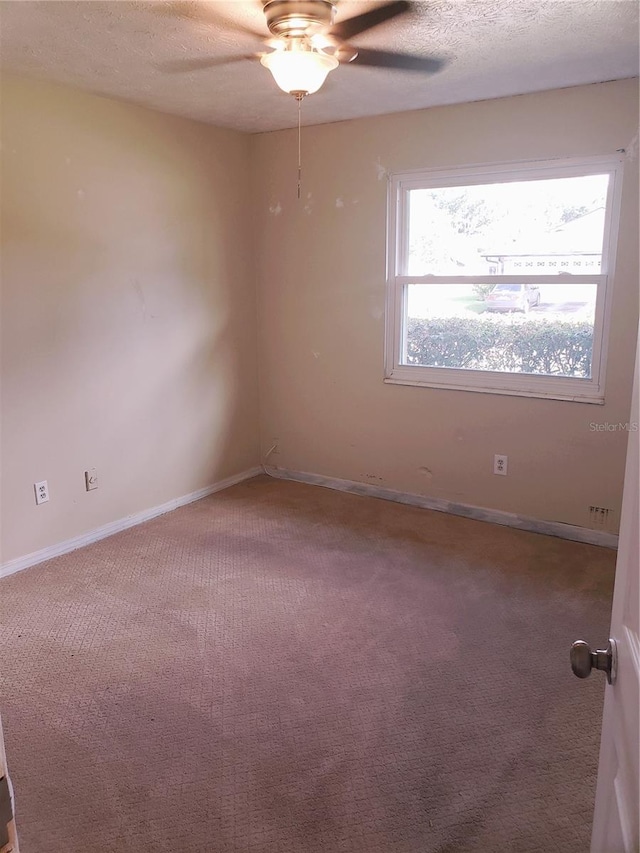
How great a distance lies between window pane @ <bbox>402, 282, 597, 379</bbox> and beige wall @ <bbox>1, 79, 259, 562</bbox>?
131 cm

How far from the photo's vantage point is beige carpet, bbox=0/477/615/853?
1733 mm

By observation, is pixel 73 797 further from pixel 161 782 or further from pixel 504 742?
pixel 504 742

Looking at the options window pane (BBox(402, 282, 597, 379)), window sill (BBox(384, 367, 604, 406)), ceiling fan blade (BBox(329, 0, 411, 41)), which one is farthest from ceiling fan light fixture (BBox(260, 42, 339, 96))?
window sill (BBox(384, 367, 604, 406))

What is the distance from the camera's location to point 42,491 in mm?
3250

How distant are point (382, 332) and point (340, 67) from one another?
5.25 ft

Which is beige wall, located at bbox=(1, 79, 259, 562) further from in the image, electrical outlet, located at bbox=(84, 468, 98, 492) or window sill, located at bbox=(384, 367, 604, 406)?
window sill, located at bbox=(384, 367, 604, 406)

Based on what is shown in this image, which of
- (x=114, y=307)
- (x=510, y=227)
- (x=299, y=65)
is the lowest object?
(x=114, y=307)

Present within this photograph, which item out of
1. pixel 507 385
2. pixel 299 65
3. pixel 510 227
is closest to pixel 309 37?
pixel 299 65

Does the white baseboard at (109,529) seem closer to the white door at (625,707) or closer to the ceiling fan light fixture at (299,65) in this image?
the ceiling fan light fixture at (299,65)

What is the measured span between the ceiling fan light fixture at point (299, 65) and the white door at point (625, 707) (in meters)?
1.77

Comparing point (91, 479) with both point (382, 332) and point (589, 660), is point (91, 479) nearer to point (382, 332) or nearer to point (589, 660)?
point (382, 332)

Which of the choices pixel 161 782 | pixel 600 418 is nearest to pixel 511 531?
pixel 600 418

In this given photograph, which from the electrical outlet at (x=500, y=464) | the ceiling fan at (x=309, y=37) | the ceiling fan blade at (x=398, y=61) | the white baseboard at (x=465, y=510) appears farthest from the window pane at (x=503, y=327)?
the ceiling fan at (x=309, y=37)

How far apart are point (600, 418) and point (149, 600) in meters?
2.48
